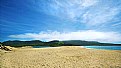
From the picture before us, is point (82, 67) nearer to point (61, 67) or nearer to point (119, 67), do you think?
point (61, 67)

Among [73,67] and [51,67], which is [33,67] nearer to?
[51,67]

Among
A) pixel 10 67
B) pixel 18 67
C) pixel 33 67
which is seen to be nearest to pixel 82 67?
pixel 33 67

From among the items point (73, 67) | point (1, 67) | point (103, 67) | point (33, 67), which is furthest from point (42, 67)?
point (103, 67)

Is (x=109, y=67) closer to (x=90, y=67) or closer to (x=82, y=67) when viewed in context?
(x=90, y=67)

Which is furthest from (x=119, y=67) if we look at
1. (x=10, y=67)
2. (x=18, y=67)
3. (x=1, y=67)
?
(x=1, y=67)

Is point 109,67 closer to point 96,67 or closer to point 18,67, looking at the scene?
point 96,67

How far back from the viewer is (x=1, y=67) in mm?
9922

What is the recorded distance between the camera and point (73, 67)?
10281mm

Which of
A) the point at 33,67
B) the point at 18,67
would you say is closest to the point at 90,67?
the point at 33,67

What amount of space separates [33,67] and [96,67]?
6.00m

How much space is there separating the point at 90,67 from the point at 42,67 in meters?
4.59

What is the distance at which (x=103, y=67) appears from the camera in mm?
10242

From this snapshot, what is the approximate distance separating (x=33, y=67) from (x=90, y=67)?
17.8ft

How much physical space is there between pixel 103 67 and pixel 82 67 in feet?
6.60
